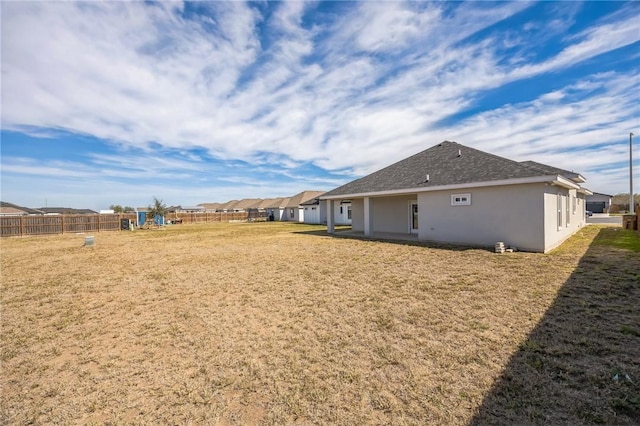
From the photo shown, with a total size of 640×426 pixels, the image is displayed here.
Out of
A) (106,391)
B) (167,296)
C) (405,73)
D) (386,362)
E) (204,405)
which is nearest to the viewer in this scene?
(204,405)

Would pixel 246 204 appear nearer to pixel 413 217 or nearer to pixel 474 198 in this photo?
pixel 413 217

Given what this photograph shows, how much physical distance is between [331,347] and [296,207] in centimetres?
3715

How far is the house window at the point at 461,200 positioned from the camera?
12.4 meters

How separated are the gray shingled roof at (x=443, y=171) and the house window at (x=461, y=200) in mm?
640

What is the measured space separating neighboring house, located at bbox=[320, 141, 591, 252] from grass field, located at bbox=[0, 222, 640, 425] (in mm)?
3036

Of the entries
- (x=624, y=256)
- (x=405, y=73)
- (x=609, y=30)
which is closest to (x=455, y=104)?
(x=405, y=73)

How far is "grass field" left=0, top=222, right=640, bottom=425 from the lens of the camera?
2.82 meters

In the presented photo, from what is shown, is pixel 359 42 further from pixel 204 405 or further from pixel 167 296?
pixel 204 405

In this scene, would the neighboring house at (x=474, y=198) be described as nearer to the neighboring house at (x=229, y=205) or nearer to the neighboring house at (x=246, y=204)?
the neighboring house at (x=246, y=204)

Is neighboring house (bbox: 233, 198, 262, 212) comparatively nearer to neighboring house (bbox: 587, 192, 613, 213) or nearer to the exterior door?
the exterior door

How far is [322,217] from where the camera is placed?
33156 millimetres

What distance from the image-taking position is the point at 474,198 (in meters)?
12.2

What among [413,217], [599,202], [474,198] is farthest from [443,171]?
[599,202]

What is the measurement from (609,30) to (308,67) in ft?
36.1
